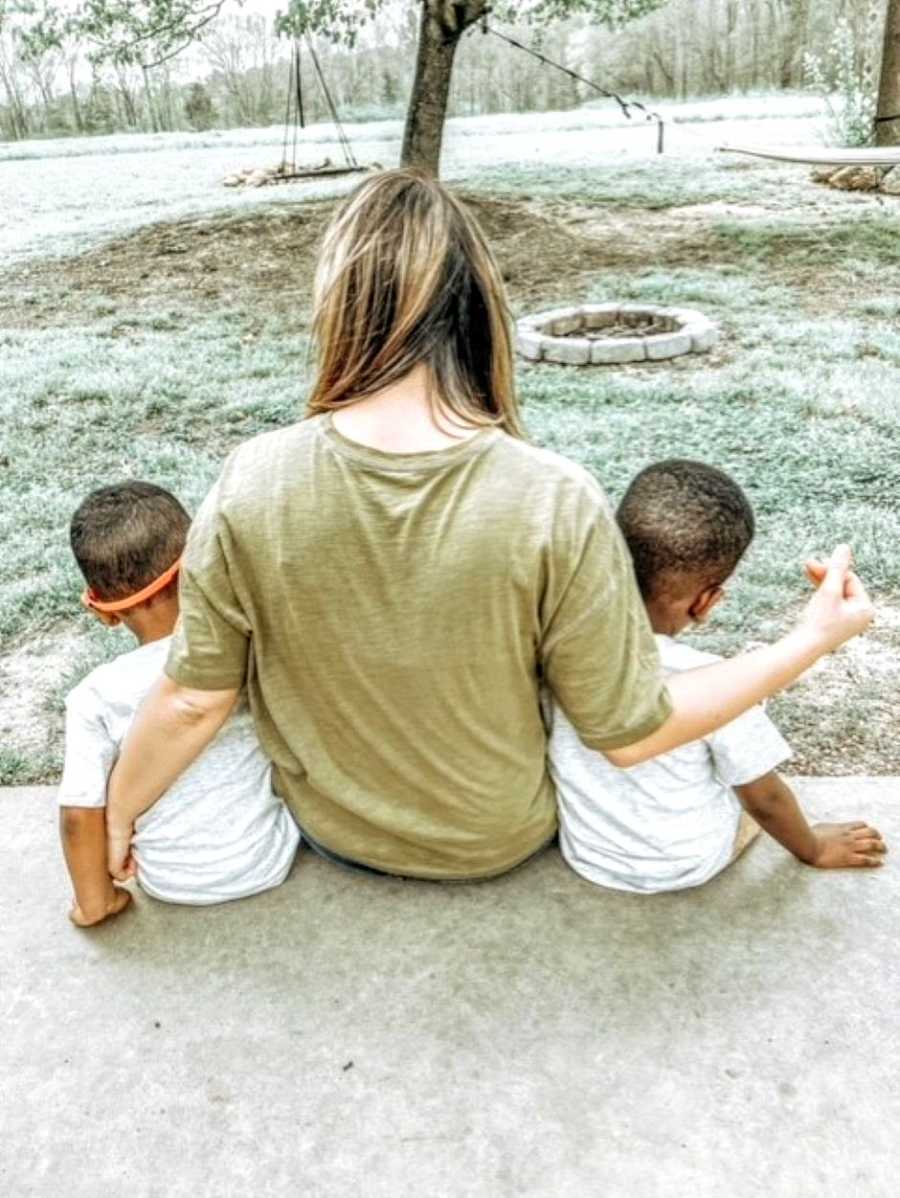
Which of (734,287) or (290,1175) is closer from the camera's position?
(290,1175)

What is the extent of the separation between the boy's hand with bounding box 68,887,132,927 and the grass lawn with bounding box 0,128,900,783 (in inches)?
25.1

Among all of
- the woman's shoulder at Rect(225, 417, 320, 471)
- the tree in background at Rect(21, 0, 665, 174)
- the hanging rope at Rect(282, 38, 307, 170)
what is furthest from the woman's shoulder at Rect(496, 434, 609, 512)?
the tree in background at Rect(21, 0, 665, 174)

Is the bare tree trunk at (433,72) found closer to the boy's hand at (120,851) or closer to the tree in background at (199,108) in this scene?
the boy's hand at (120,851)

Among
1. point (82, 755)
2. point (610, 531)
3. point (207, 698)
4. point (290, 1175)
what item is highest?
point (610, 531)

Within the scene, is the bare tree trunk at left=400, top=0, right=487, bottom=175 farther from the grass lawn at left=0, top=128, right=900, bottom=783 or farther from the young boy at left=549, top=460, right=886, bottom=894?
Result: the young boy at left=549, top=460, right=886, bottom=894

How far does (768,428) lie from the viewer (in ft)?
14.0

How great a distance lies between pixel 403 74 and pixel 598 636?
25.7m

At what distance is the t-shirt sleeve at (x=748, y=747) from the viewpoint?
1.67m

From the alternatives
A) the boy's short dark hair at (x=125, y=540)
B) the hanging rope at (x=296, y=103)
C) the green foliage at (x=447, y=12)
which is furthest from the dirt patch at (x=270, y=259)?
the boy's short dark hair at (x=125, y=540)

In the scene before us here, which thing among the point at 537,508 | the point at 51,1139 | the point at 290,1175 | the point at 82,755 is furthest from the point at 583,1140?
the point at 82,755

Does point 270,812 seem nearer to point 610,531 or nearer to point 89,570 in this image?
point 89,570

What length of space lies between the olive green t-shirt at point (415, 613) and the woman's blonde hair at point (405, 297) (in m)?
0.09

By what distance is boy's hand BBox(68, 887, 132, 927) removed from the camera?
1.78m

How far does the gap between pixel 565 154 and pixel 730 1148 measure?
48.6ft
